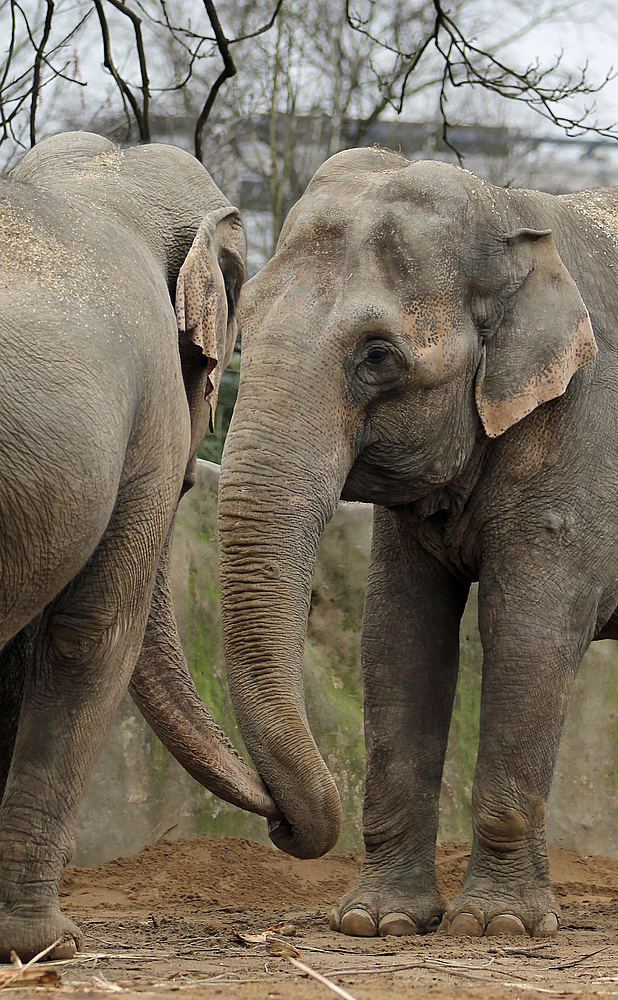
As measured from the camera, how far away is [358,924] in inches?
155

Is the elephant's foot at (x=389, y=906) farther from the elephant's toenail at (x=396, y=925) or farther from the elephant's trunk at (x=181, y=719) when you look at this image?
the elephant's trunk at (x=181, y=719)

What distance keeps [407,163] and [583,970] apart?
7.93ft

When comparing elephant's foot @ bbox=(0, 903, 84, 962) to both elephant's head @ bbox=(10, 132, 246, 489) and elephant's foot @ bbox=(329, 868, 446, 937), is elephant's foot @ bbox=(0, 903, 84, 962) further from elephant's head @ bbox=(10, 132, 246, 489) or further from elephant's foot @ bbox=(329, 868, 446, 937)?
elephant's foot @ bbox=(329, 868, 446, 937)

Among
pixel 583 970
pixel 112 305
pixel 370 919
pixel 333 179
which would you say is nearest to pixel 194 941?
pixel 370 919

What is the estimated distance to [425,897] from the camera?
13.6 ft

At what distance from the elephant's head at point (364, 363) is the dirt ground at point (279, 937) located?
0.39 meters

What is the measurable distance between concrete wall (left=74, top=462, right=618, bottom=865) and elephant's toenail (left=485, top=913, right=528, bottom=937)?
189 cm

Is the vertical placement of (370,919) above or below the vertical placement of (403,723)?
below

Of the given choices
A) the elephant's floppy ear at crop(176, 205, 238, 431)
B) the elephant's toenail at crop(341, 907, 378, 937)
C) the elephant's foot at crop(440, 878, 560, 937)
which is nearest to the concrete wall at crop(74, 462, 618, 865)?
the elephant's toenail at crop(341, 907, 378, 937)

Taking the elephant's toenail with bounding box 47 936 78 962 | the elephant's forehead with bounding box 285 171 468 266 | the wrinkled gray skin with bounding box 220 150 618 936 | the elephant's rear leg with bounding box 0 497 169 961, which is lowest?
the elephant's toenail with bounding box 47 936 78 962

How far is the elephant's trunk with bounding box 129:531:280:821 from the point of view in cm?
329

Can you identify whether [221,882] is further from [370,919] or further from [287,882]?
[370,919]

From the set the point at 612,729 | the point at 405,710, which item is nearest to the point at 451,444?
the point at 405,710

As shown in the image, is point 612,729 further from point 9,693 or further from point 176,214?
point 176,214
